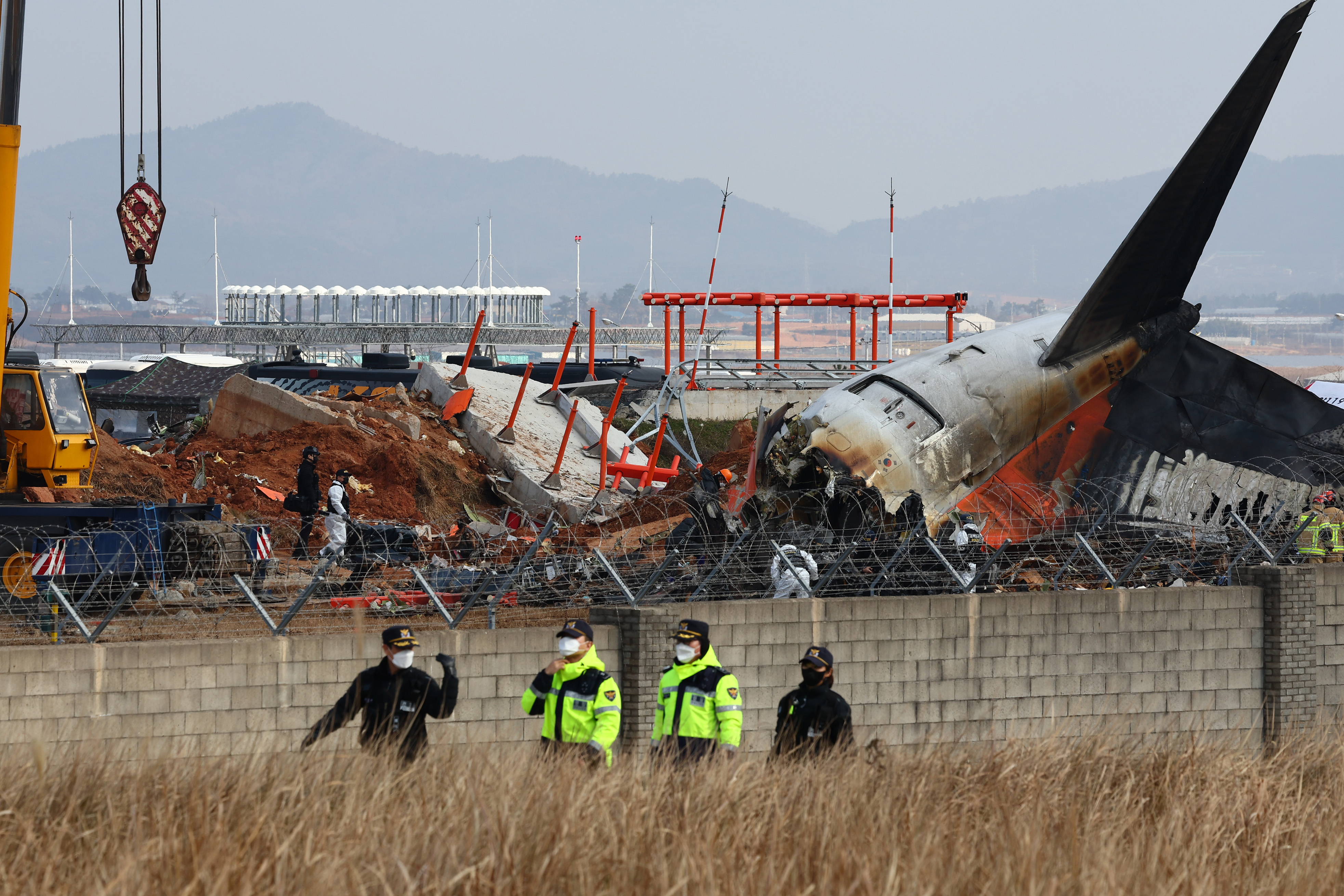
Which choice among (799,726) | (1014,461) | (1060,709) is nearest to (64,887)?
(799,726)

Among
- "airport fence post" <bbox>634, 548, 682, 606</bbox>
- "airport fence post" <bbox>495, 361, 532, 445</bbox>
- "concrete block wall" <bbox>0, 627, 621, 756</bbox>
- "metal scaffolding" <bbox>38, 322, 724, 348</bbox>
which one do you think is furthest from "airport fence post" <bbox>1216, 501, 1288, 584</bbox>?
"metal scaffolding" <bbox>38, 322, 724, 348</bbox>

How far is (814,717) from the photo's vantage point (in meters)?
9.70

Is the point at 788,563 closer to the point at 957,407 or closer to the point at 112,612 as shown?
the point at 957,407

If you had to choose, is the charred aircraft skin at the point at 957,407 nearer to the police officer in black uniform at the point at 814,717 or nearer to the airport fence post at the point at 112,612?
the police officer in black uniform at the point at 814,717

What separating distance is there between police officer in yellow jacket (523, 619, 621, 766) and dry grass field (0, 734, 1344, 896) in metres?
0.39

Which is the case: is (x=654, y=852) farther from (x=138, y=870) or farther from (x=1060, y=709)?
(x=1060, y=709)

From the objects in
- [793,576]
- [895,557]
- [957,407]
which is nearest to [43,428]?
[793,576]

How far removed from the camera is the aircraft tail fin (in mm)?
20453

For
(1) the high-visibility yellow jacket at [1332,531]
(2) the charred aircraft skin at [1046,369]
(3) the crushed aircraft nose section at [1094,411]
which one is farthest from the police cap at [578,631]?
(1) the high-visibility yellow jacket at [1332,531]

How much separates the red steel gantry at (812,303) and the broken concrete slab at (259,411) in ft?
26.1

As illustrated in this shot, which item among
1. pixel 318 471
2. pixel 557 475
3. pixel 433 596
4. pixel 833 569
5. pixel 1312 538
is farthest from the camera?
pixel 557 475

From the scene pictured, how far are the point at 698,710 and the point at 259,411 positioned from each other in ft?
81.1

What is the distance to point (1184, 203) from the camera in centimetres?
2103

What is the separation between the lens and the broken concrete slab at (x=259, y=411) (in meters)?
30.9
